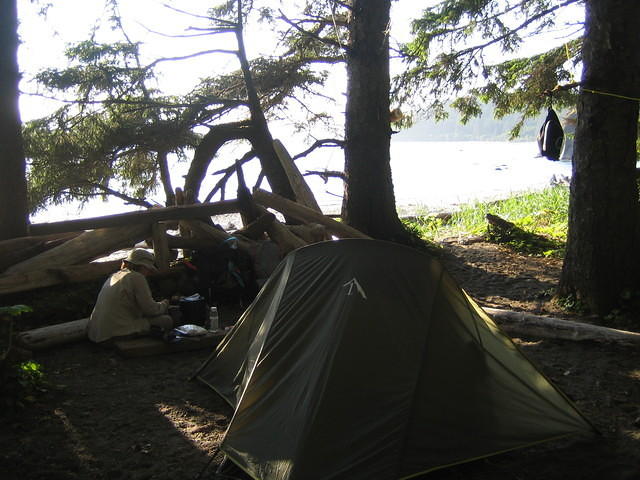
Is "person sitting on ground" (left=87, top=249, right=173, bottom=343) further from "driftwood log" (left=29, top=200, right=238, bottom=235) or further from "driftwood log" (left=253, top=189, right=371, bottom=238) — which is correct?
"driftwood log" (left=253, top=189, right=371, bottom=238)

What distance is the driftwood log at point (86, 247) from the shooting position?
8375 mm

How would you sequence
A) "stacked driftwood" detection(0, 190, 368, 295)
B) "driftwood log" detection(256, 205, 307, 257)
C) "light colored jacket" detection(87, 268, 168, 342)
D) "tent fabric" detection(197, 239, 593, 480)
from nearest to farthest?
"tent fabric" detection(197, 239, 593, 480) < "light colored jacket" detection(87, 268, 168, 342) < "stacked driftwood" detection(0, 190, 368, 295) < "driftwood log" detection(256, 205, 307, 257)

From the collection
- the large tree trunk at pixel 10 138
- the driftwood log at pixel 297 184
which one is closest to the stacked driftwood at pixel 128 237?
the large tree trunk at pixel 10 138

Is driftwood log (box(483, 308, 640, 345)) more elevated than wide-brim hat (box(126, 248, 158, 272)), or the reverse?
wide-brim hat (box(126, 248, 158, 272))

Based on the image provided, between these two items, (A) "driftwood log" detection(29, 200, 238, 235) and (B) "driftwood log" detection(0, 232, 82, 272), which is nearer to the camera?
(B) "driftwood log" detection(0, 232, 82, 272)

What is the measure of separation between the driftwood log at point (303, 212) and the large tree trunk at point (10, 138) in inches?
145

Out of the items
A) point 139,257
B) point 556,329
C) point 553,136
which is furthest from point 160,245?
point 553,136

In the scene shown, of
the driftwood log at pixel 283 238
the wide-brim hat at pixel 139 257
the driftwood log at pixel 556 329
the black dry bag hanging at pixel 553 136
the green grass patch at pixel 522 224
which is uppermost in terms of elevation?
the black dry bag hanging at pixel 553 136

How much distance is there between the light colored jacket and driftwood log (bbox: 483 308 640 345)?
414cm

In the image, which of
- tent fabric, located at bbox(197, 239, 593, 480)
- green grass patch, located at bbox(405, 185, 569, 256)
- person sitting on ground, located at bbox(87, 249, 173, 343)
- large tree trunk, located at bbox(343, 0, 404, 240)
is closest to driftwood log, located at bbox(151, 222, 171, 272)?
person sitting on ground, located at bbox(87, 249, 173, 343)

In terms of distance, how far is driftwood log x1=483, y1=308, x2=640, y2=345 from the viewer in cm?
643

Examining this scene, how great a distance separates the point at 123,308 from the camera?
7031mm

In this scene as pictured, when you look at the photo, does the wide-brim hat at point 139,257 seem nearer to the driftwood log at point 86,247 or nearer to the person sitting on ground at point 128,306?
the person sitting on ground at point 128,306

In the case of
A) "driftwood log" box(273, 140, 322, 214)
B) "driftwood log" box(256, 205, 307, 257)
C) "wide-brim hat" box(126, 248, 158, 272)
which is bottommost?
"driftwood log" box(256, 205, 307, 257)
